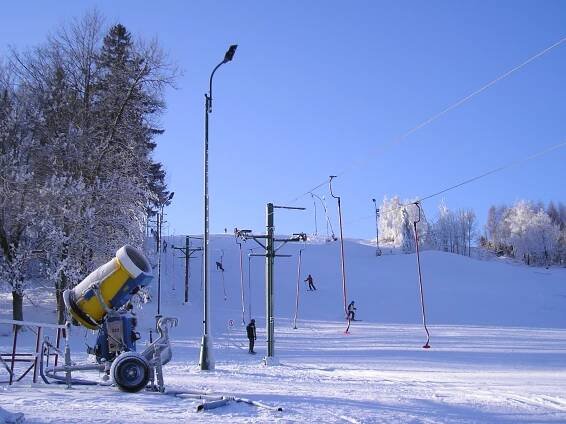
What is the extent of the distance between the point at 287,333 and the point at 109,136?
538 inches

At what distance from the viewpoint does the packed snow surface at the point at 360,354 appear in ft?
25.7

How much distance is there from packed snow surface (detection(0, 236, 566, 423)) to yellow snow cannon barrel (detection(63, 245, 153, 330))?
49.7 inches

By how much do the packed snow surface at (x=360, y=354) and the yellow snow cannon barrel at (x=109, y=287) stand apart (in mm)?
1262

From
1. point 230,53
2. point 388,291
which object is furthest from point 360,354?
point 388,291

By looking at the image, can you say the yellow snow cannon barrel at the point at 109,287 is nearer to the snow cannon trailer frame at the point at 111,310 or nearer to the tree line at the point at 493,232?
the snow cannon trailer frame at the point at 111,310

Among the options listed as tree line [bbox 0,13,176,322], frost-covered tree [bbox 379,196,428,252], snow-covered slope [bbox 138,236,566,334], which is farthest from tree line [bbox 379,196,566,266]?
tree line [bbox 0,13,176,322]

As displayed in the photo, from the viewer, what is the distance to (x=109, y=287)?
392 inches

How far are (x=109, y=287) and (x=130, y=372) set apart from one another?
1584mm

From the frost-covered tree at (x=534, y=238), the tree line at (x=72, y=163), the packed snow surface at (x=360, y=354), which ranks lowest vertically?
the packed snow surface at (x=360, y=354)

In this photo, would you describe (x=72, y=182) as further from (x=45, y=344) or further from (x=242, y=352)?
(x=45, y=344)

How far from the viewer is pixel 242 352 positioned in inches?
922

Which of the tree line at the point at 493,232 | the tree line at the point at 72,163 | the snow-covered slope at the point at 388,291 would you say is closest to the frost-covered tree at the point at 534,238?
the tree line at the point at 493,232

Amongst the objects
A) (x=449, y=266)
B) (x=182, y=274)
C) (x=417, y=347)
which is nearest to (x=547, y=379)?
(x=417, y=347)

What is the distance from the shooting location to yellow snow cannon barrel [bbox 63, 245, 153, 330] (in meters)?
9.89
